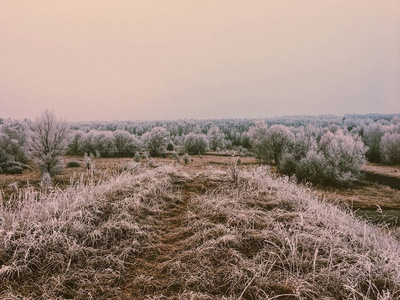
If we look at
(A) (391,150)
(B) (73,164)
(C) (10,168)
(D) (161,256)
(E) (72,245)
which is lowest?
(B) (73,164)

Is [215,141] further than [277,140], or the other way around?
[215,141]

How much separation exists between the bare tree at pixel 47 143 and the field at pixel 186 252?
25.1 metres

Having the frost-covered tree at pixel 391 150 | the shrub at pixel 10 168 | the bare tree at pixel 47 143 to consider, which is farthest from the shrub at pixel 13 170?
the frost-covered tree at pixel 391 150

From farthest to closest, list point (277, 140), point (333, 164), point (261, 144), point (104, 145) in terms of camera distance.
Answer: point (104, 145), point (261, 144), point (277, 140), point (333, 164)

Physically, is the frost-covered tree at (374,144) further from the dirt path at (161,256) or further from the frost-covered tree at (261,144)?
the dirt path at (161,256)

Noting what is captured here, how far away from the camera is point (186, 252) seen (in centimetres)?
457

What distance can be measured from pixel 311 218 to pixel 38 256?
5.00 metres

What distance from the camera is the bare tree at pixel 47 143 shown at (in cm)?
2839

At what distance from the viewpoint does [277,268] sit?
13.4ft

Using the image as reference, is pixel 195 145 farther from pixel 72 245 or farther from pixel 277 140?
pixel 72 245

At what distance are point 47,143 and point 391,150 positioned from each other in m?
52.0

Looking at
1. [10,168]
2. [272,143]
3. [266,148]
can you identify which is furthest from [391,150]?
[10,168]

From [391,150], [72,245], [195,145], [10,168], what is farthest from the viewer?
[195,145]

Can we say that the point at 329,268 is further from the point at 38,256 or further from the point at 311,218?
the point at 38,256
